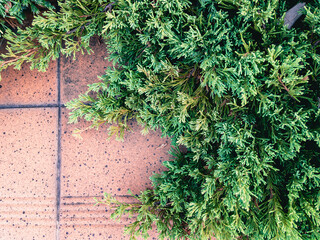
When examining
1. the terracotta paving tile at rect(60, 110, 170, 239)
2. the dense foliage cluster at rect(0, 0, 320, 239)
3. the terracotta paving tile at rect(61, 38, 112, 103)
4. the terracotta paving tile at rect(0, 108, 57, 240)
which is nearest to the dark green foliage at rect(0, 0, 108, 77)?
the dense foliage cluster at rect(0, 0, 320, 239)

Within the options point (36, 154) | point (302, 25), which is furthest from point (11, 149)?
point (302, 25)

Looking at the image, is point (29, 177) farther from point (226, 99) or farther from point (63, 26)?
point (226, 99)

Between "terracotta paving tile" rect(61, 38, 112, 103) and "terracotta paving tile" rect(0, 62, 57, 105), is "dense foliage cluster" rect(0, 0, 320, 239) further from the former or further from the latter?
"terracotta paving tile" rect(0, 62, 57, 105)

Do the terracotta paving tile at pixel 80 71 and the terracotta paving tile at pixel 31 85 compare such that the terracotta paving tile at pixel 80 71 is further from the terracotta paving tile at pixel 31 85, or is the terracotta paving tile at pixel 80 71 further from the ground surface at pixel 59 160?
the terracotta paving tile at pixel 31 85

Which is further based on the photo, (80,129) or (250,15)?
(80,129)

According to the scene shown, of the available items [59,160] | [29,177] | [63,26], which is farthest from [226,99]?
[29,177]

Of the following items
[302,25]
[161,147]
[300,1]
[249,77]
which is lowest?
[161,147]

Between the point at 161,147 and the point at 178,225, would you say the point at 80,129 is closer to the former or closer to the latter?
the point at 161,147
